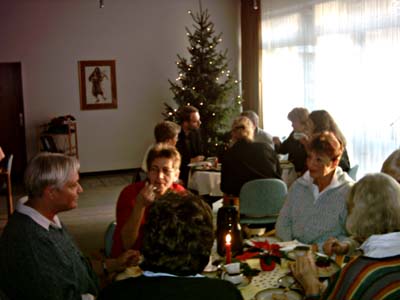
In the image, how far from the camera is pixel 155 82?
1118 cm

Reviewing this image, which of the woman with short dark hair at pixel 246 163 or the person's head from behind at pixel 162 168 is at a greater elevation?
the person's head from behind at pixel 162 168

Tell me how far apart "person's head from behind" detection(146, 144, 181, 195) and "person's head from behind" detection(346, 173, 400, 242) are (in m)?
1.32

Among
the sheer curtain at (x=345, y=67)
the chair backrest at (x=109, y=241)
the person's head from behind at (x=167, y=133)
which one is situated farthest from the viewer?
the sheer curtain at (x=345, y=67)

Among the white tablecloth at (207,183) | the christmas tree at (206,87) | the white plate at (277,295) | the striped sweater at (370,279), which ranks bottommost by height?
the white tablecloth at (207,183)

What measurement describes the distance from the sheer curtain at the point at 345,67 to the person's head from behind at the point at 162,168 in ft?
15.3

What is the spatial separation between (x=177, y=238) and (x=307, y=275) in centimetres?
81

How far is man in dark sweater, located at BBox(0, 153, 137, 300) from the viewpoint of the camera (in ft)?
7.36

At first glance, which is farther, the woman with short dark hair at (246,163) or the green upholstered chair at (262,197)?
the woman with short dark hair at (246,163)

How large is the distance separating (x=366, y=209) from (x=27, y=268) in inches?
57.1

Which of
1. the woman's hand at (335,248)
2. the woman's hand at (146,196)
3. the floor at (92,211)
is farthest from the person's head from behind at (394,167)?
the floor at (92,211)

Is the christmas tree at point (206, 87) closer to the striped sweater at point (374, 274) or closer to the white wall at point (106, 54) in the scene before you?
the white wall at point (106, 54)

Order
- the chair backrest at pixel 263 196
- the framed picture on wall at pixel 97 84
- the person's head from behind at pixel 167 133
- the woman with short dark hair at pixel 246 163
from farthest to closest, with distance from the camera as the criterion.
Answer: the framed picture on wall at pixel 97 84 → the person's head from behind at pixel 167 133 → the woman with short dark hair at pixel 246 163 → the chair backrest at pixel 263 196

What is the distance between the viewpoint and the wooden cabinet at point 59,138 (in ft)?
33.2

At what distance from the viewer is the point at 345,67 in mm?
7961
